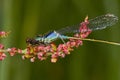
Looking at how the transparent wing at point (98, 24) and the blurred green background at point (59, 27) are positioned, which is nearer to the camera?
the transparent wing at point (98, 24)

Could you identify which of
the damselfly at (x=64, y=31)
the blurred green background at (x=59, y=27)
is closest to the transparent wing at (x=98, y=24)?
the damselfly at (x=64, y=31)

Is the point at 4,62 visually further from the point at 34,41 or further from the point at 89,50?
the point at 34,41

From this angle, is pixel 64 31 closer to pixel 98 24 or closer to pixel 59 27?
pixel 98 24

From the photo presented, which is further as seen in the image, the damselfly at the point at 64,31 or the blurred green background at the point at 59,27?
the blurred green background at the point at 59,27

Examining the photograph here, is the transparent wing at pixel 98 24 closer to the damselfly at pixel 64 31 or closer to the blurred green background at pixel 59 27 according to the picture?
the damselfly at pixel 64 31

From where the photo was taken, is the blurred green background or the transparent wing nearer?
the transparent wing

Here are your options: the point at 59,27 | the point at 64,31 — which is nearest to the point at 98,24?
the point at 64,31

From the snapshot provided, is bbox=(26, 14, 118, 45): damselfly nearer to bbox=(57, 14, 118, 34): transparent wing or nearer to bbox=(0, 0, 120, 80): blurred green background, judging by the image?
bbox=(57, 14, 118, 34): transparent wing

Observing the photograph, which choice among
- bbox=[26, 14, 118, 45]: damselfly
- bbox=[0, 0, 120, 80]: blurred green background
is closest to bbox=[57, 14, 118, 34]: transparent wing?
bbox=[26, 14, 118, 45]: damselfly
